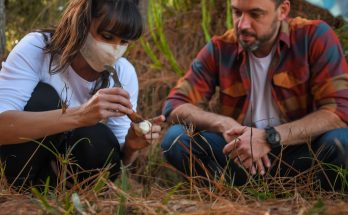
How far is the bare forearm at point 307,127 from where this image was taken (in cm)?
250

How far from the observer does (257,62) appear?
109 inches

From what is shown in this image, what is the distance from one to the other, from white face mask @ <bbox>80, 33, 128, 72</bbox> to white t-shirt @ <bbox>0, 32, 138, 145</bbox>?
0.33 ft

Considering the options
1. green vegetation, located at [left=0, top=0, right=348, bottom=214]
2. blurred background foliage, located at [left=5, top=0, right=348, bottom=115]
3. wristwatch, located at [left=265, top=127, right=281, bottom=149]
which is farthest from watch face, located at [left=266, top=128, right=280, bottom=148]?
blurred background foliage, located at [left=5, top=0, right=348, bottom=115]

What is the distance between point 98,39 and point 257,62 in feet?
2.54

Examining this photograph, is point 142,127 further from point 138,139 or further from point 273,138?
point 273,138

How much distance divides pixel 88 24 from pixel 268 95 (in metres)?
0.88

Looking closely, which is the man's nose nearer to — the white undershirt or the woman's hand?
the white undershirt

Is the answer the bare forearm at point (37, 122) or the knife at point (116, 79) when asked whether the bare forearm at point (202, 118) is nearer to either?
the knife at point (116, 79)

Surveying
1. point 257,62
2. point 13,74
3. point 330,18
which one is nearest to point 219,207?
point 13,74

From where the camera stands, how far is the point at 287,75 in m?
2.68

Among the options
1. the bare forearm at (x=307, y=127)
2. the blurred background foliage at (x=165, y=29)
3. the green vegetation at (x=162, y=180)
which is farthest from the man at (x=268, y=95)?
the blurred background foliage at (x=165, y=29)

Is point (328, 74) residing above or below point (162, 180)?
above

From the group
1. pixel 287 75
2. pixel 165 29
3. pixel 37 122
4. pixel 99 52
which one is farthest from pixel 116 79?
pixel 165 29

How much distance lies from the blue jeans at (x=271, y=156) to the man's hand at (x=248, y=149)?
0.04 metres
